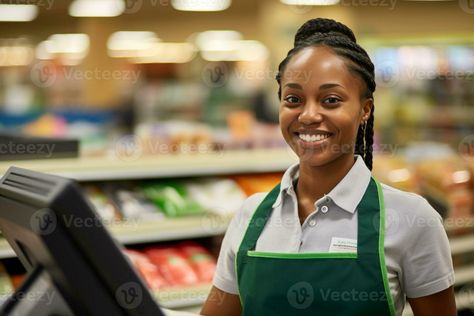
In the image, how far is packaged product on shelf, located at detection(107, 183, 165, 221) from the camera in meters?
4.18

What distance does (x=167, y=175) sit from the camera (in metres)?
4.25

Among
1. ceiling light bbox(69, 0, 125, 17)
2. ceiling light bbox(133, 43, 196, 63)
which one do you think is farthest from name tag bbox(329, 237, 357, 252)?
ceiling light bbox(133, 43, 196, 63)

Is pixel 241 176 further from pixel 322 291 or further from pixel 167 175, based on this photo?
pixel 322 291

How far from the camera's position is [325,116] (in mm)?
1793

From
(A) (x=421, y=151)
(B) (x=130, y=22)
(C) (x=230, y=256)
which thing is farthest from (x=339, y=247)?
(B) (x=130, y=22)

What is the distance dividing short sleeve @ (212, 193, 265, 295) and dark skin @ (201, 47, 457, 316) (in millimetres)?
228

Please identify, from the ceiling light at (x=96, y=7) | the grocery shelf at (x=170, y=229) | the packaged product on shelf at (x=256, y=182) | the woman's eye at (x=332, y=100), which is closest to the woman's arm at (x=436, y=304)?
the woman's eye at (x=332, y=100)

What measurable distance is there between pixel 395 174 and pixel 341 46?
9.96ft

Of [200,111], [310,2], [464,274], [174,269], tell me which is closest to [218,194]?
[174,269]

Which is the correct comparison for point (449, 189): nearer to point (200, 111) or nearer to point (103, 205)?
point (103, 205)

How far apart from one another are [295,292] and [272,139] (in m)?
3.27

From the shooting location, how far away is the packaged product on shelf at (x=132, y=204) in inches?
165

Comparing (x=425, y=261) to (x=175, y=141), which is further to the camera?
(x=175, y=141)

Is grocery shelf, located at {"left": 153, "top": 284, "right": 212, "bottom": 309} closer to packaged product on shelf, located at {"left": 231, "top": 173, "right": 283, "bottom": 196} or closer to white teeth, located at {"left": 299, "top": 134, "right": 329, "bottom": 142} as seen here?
packaged product on shelf, located at {"left": 231, "top": 173, "right": 283, "bottom": 196}
